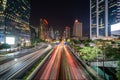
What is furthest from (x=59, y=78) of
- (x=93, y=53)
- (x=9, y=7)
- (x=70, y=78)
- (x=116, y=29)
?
(x=9, y=7)

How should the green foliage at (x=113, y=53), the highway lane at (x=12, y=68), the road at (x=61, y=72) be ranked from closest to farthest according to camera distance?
the road at (x=61, y=72), the highway lane at (x=12, y=68), the green foliage at (x=113, y=53)

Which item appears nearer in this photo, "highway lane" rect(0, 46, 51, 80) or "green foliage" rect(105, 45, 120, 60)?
"highway lane" rect(0, 46, 51, 80)

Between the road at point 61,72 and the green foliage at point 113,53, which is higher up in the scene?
the green foliage at point 113,53

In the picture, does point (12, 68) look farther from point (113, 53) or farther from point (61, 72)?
point (113, 53)

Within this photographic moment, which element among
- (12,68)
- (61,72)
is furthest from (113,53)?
(12,68)

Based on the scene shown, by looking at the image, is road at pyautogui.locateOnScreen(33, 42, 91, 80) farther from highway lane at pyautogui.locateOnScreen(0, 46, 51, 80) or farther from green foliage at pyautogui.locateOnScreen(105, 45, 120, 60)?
green foliage at pyautogui.locateOnScreen(105, 45, 120, 60)

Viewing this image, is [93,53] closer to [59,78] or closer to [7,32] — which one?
[59,78]

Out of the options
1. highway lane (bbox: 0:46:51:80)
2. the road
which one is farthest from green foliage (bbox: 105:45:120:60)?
highway lane (bbox: 0:46:51:80)

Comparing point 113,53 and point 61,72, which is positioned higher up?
point 113,53

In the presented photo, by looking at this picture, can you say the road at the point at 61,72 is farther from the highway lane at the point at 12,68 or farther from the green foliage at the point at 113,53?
the green foliage at the point at 113,53

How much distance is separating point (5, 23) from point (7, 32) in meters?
11.1

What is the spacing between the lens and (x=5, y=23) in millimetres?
178250

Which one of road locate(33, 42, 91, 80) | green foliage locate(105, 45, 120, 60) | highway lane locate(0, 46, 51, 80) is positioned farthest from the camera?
green foliage locate(105, 45, 120, 60)

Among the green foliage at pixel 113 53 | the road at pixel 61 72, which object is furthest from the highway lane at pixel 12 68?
the green foliage at pixel 113 53
